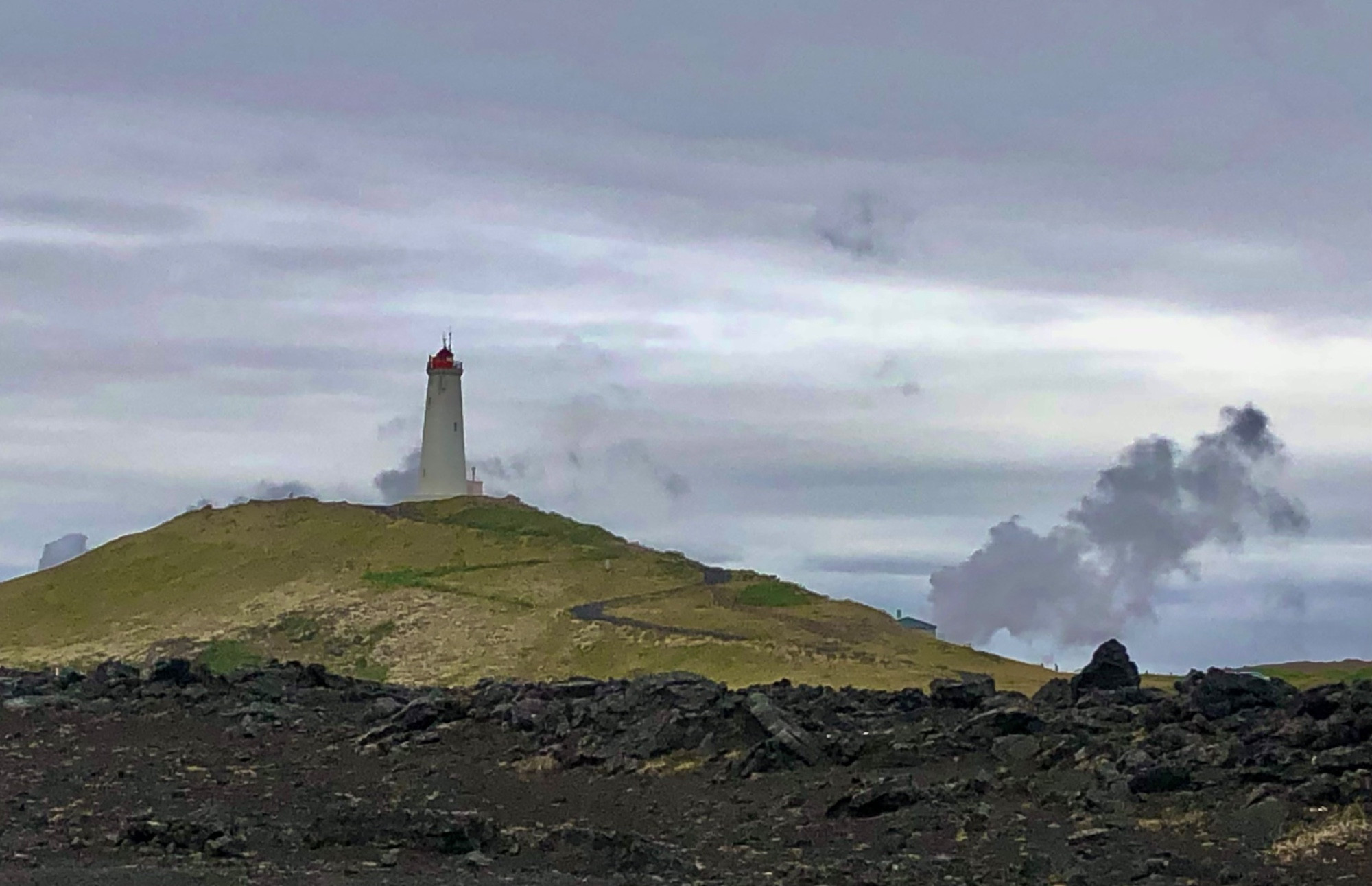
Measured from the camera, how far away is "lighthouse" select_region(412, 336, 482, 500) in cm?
10294

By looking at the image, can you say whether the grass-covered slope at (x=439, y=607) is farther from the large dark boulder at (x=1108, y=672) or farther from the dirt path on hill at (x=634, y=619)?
the large dark boulder at (x=1108, y=672)

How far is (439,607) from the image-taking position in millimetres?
71312

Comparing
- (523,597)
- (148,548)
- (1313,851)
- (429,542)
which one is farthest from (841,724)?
(148,548)

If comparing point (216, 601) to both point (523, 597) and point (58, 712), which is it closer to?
point (523, 597)

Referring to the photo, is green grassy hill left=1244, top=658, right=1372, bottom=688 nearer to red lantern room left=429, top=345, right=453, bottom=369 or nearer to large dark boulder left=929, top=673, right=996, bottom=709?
large dark boulder left=929, top=673, right=996, bottom=709

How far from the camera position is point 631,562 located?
8194 centimetres

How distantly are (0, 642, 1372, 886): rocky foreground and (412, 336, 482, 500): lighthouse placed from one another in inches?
2722

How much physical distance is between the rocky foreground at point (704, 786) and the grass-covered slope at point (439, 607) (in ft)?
87.6

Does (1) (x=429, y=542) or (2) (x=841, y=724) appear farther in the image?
(1) (x=429, y=542)

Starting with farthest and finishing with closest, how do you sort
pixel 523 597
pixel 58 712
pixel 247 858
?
1. pixel 523 597
2. pixel 58 712
3. pixel 247 858

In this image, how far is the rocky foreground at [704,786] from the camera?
62.6 feet

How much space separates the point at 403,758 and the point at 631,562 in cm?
5349

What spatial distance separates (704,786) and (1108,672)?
9370 millimetres

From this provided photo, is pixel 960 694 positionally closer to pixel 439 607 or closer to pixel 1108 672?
pixel 1108 672
